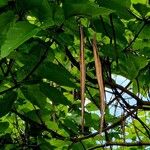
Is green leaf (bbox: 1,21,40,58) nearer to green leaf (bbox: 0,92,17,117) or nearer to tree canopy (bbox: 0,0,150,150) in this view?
tree canopy (bbox: 0,0,150,150)

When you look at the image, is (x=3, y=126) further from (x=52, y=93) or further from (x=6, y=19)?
(x=6, y=19)

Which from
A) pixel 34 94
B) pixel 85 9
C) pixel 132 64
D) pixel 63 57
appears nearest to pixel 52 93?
pixel 34 94

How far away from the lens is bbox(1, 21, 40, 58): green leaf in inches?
31.6

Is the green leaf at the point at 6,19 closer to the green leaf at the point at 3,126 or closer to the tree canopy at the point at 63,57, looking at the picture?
the tree canopy at the point at 63,57

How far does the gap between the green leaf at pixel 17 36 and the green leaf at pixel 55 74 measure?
1.05 feet

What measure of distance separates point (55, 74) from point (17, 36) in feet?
1.13

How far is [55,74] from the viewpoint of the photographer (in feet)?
3.78

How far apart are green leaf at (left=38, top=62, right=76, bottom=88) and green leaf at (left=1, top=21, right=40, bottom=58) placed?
32 centimetres

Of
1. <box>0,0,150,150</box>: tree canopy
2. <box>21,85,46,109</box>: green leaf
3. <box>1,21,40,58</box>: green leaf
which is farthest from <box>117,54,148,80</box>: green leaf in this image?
<box>1,21,40,58</box>: green leaf

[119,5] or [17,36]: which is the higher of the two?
[119,5]

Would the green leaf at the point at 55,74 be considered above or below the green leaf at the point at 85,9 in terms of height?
below

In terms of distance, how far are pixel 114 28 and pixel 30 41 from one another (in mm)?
275

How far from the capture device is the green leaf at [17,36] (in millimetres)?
803

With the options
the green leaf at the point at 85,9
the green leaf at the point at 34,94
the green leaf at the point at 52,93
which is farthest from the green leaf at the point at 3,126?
the green leaf at the point at 85,9
